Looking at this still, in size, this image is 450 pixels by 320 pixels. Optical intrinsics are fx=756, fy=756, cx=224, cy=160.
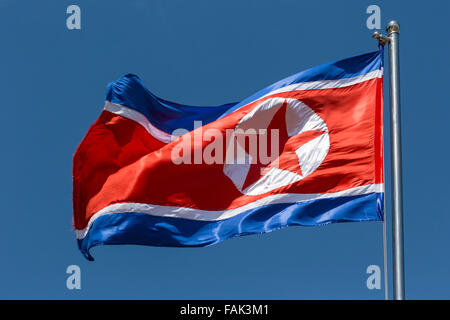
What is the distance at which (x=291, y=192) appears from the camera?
1291 cm

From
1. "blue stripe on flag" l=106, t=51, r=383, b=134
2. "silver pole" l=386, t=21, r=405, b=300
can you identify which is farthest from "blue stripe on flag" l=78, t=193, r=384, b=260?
"blue stripe on flag" l=106, t=51, r=383, b=134

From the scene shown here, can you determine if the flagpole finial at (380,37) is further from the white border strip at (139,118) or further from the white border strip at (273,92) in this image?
the white border strip at (139,118)

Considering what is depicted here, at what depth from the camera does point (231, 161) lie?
1372cm

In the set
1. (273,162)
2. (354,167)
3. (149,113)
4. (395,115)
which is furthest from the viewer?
(149,113)

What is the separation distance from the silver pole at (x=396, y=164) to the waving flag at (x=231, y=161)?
0.91 metres

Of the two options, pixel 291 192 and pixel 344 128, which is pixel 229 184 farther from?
pixel 344 128

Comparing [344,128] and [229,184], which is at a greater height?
[344,128]

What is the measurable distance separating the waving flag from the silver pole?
91 centimetres

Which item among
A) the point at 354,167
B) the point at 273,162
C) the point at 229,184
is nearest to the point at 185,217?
the point at 229,184

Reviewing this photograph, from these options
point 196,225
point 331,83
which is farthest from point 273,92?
point 196,225
